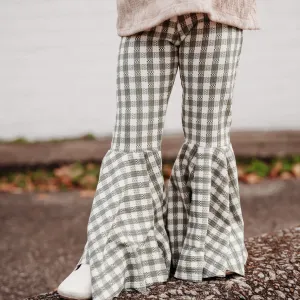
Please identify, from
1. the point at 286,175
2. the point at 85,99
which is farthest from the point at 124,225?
the point at 85,99

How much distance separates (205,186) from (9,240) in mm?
1709

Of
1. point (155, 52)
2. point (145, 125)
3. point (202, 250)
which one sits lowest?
point (202, 250)

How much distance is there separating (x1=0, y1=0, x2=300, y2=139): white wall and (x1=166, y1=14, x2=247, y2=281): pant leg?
2.67 metres

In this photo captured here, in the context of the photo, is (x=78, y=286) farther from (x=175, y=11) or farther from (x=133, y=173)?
(x=175, y=11)

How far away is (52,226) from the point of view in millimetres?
3363

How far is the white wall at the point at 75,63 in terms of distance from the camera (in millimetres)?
4469

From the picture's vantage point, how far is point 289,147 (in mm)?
4496

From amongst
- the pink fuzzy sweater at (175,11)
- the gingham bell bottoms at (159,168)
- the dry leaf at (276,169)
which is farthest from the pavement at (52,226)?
the pink fuzzy sweater at (175,11)

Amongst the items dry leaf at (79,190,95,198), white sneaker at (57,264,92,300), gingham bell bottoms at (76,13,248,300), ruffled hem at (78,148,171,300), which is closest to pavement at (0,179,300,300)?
dry leaf at (79,190,95,198)

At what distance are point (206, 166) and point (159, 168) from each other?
17cm

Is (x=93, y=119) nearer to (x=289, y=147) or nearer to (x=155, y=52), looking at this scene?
(x=289, y=147)

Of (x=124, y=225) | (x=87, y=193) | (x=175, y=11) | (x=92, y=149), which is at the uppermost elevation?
(x=175, y=11)

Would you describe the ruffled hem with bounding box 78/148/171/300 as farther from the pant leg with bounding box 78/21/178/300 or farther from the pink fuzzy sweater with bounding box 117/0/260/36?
the pink fuzzy sweater with bounding box 117/0/260/36

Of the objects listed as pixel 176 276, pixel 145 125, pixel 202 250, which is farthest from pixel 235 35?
pixel 176 276
